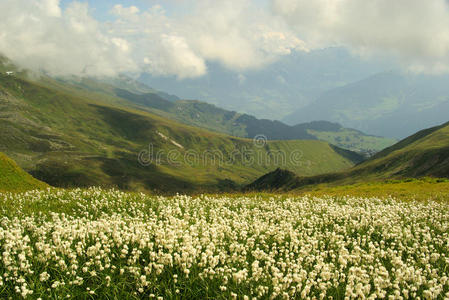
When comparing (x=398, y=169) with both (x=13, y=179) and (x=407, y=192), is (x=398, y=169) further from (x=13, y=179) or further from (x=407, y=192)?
(x=13, y=179)

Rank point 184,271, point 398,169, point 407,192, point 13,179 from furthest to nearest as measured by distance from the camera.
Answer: point 398,169
point 13,179
point 407,192
point 184,271

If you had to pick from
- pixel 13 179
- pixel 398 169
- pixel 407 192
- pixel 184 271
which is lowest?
pixel 13 179

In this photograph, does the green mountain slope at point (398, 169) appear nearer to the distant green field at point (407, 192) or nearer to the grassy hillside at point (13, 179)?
the distant green field at point (407, 192)

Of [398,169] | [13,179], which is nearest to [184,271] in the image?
[13,179]

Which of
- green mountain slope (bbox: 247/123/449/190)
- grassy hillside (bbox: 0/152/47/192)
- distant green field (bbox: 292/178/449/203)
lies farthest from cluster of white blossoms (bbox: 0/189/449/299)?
green mountain slope (bbox: 247/123/449/190)

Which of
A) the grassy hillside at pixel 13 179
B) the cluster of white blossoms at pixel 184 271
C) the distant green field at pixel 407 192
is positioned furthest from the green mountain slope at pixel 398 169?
the cluster of white blossoms at pixel 184 271

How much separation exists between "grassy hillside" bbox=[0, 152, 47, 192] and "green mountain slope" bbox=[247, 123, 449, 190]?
42209 mm

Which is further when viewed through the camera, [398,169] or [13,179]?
[398,169]

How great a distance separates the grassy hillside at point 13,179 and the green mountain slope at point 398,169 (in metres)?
42.2

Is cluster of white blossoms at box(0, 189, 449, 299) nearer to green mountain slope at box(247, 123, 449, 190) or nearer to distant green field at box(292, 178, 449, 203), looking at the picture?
distant green field at box(292, 178, 449, 203)

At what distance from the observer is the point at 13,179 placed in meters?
42.3

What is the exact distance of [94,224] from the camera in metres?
10.2

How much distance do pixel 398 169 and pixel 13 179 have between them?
103269 mm

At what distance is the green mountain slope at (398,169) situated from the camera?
3521 inches
